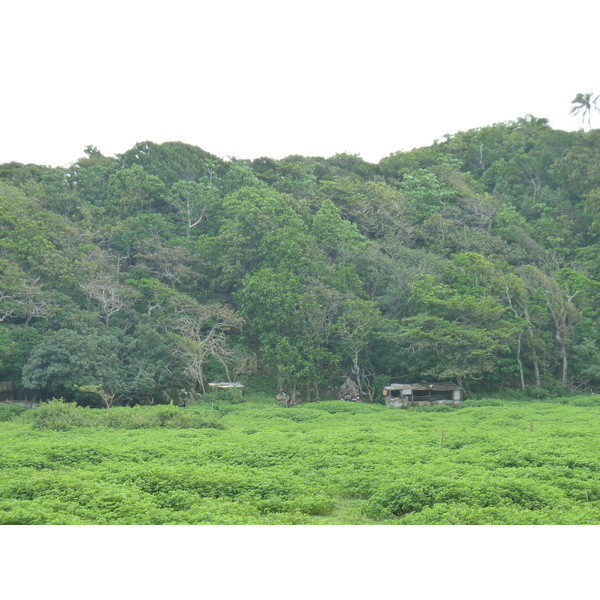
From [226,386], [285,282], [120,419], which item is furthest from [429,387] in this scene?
[120,419]

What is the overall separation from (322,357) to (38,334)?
14060mm

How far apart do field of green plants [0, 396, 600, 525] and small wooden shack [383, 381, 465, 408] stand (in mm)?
8401

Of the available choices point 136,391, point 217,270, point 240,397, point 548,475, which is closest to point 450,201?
point 217,270

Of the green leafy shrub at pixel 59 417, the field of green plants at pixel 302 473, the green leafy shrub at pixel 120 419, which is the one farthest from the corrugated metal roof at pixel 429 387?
the green leafy shrub at pixel 59 417

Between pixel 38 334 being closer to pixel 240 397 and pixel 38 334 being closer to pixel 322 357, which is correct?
pixel 240 397

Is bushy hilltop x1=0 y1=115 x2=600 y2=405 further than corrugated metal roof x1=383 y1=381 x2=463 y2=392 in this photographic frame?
No

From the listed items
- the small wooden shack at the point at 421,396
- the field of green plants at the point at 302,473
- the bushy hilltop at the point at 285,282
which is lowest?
the field of green plants at the point at 302,473

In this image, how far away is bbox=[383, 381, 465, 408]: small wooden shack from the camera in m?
31.5

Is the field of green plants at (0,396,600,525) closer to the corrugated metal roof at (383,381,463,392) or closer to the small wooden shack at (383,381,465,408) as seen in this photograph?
the small wooden shack at (383,381,465,408)

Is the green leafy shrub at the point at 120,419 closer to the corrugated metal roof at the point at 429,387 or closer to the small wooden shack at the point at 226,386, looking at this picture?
the small wooden shack at the point at 226,386

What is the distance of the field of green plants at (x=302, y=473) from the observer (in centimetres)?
1027

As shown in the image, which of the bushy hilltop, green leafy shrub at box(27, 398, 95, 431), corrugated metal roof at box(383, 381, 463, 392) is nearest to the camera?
green leafy shrub at box(27, 398, 95, 431)

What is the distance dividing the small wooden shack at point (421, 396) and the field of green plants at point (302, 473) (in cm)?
840

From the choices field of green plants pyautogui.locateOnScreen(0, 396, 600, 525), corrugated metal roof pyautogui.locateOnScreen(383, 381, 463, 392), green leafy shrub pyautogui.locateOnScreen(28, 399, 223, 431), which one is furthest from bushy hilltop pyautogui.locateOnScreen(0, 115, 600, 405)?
field of green plants pyautogui.locateOnScreen(0, 396, 600, 525)
